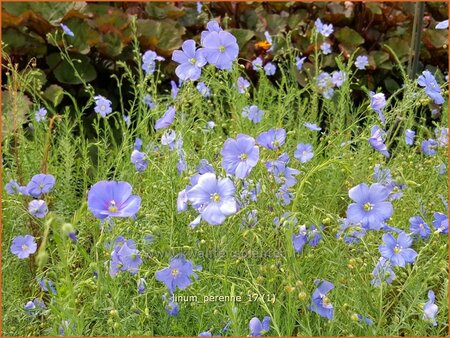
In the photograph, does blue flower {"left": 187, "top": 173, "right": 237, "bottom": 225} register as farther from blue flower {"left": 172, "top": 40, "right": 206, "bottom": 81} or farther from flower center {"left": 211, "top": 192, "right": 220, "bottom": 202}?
blue flower {"left": 172, "top": 40, "right": 206, "bottom": 81}

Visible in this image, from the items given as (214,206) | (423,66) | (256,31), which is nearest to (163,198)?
(214,206)

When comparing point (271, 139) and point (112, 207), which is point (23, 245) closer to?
point (112, 207)

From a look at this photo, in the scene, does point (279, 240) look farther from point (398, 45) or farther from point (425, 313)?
point (398, 45)

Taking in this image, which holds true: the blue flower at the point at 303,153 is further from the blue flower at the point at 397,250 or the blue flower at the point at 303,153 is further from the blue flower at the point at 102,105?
the blue flower at the point at 102,105

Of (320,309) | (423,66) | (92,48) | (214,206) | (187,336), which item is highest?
(214,206)

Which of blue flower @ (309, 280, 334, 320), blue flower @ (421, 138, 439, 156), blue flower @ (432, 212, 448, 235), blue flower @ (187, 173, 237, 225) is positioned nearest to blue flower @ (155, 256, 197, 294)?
blue flower @ (187, 173, 237, 225)

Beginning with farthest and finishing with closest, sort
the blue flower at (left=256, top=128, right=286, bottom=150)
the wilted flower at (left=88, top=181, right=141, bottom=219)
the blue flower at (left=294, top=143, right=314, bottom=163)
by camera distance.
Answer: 1. the blue flower at (left=294, top=143, right=314, bottom=163)
2. the blue flower at (left=256, top=128, right=286, bottom=150)
3. the wilted flower at (left=88, top=181, right=141, bottom=219)
